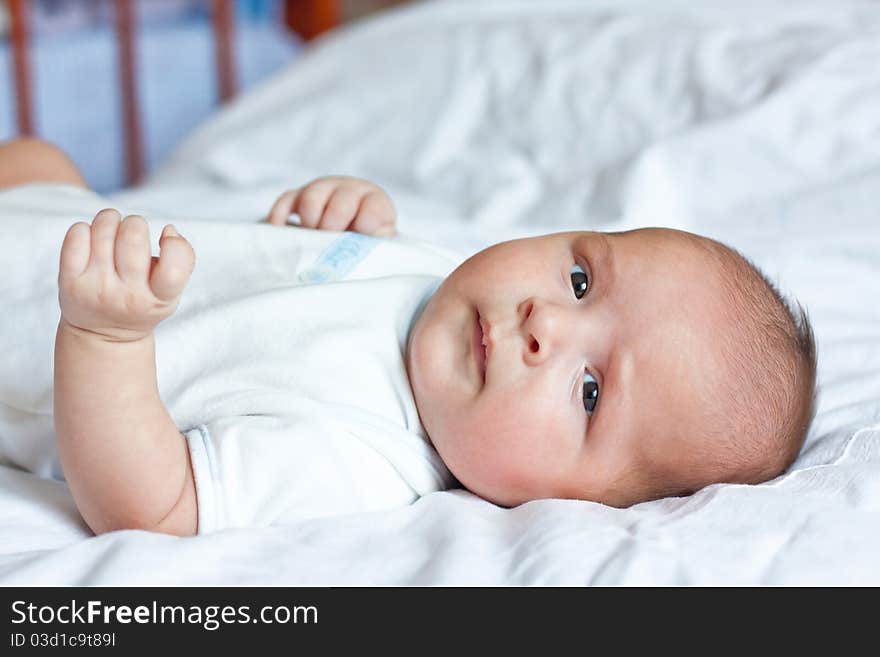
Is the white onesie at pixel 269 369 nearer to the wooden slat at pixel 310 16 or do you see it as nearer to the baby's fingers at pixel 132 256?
the baby's fingers at pixel 132 256

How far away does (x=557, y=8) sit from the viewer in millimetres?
2084

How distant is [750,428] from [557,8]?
1.41 meters

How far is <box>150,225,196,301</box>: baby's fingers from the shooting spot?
0.69 metres

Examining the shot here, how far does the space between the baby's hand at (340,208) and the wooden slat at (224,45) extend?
140 centimetres

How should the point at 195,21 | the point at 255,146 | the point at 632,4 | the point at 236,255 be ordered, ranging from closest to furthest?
the point at 236,255 → the point at 255,146 → the point at 632,4 → the point at 195,21

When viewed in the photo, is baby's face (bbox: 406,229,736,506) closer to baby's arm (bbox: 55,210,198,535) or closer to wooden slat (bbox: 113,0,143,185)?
baby's arm (bbox: 55,210,198,535)

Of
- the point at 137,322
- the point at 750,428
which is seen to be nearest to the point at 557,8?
the point at 750,428

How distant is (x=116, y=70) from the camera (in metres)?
2.24

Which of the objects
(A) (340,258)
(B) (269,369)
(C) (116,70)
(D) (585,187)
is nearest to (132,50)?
(C) (116,70)

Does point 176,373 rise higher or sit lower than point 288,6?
lower

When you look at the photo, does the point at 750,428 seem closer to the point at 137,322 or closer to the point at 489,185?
the point at 137,322

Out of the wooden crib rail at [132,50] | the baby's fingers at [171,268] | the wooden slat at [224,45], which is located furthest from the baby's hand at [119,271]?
the wooden slat at [224,45]

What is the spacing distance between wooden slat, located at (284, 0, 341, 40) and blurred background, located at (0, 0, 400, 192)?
88 millimetres

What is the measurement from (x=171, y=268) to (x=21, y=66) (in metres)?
1.55
